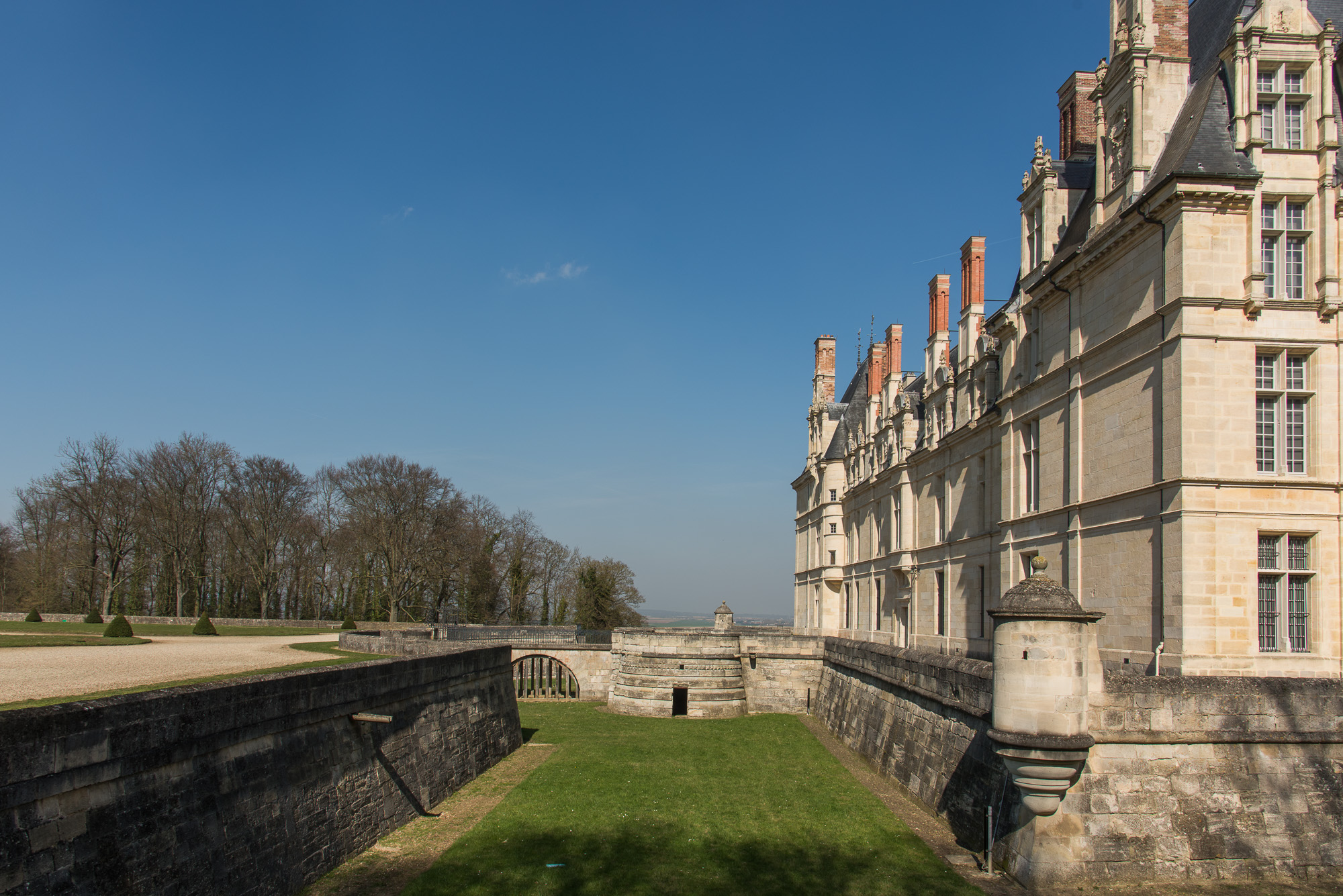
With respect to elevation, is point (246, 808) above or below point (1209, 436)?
below

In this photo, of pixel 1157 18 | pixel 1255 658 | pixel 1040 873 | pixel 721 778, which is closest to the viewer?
pixel 1040 873

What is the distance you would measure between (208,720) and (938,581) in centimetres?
2304

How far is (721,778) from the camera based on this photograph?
752 inches

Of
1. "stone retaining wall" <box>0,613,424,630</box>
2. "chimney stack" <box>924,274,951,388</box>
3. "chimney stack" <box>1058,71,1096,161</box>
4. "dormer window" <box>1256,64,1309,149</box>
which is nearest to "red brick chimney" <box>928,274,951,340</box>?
"chimney stack" <box>924,274,951,388</box>

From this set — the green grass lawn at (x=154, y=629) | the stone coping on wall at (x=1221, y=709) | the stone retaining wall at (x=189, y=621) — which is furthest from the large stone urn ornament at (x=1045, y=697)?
the stone retaining wall at (x=189, y=621)

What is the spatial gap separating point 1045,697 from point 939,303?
2114cm

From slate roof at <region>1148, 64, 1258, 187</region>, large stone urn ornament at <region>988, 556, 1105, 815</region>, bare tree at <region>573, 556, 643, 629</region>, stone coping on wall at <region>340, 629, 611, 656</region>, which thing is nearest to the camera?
large stone urn ornament at <region>988, 556, 1105, 815</region>

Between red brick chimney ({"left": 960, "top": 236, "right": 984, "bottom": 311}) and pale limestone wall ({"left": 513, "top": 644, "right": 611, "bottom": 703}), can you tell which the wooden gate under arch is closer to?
pale limestone wall ({"left": 513, "top": 644, "right": 611, "bottom": 703})

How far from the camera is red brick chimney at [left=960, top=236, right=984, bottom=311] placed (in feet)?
84.7

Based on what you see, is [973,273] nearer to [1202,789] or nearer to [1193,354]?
[1193,354]

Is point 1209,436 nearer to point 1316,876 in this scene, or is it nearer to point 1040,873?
point 1316,876

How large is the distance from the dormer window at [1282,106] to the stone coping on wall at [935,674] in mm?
10188

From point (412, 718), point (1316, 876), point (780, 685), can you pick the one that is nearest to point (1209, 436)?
point (1316, 876)

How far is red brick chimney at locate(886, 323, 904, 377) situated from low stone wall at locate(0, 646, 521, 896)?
2521 centimetres
